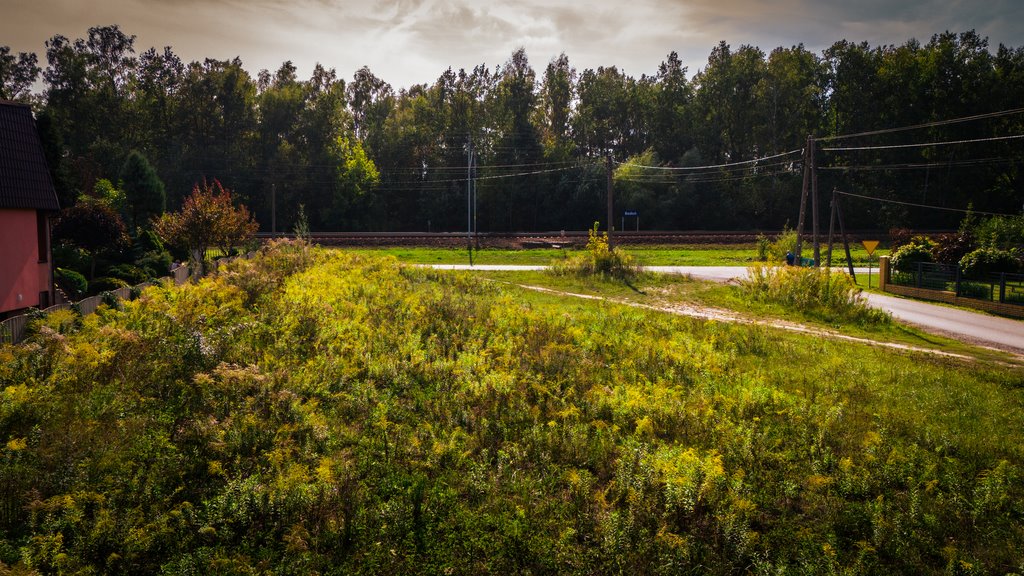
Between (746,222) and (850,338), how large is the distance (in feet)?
169

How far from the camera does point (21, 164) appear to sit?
19.5 meters

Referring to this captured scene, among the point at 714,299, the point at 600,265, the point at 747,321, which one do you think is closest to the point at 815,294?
the point at 714,299

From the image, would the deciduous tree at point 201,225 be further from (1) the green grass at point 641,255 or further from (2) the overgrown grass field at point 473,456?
(2) the overgrown grass field at point 473,456

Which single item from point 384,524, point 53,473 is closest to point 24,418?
point 53,473

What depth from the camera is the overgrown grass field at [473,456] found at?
6098mm

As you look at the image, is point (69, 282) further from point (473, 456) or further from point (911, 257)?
point (911, 257)

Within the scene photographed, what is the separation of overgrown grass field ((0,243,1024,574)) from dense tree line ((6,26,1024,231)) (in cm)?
5096

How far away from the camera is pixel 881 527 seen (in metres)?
6.55

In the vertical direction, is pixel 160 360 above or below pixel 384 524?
above

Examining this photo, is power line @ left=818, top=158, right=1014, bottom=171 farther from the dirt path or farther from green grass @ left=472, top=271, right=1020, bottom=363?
the dirt path

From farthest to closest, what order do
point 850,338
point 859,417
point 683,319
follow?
point 683,319
point 850,338
point 859,417

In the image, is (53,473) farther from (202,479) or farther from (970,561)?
(970,561)

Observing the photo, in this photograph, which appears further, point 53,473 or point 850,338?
point 850,338

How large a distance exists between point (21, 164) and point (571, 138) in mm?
62529
